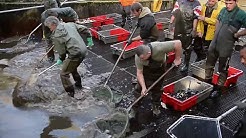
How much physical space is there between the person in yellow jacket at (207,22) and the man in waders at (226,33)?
851 millimetres

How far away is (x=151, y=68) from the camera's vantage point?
4613 millimetres

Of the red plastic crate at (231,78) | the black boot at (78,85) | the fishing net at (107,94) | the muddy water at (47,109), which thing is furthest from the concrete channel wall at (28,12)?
the red plastic crate at (231,78)

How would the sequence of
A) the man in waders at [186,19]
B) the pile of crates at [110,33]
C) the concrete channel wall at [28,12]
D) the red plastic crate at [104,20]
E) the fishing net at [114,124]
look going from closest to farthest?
the fishing net at [114,124], the man in waders at [186,19], the pile of crates at [110,33], the concrete channel wall at [28,12], the red plastic crate at [104,20]

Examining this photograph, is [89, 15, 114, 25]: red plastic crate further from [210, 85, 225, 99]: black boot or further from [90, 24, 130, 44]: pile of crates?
[210, 85, 225, 99]: black boot

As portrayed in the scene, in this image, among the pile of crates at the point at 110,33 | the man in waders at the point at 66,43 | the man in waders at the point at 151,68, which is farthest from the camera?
the pile of crates at the point at 110,33

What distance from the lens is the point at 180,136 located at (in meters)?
3.81

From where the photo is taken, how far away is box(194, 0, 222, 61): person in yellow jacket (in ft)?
18.8

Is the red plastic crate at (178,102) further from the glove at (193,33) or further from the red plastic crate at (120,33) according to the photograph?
the red plastic crate at (120,33)

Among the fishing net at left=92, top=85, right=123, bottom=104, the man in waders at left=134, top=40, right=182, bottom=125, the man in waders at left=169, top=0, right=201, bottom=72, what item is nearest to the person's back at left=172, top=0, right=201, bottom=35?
the man in waders at left=169, top=0, right=201, bottom=72

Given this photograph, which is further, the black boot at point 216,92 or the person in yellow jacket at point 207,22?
the person in yellow jacket at point 207,22

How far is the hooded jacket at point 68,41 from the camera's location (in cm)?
513

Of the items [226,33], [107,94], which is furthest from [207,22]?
[107,94]

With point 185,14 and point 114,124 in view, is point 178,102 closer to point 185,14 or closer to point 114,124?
point 114,124

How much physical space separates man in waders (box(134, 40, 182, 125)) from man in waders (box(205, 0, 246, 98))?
0.89 m
